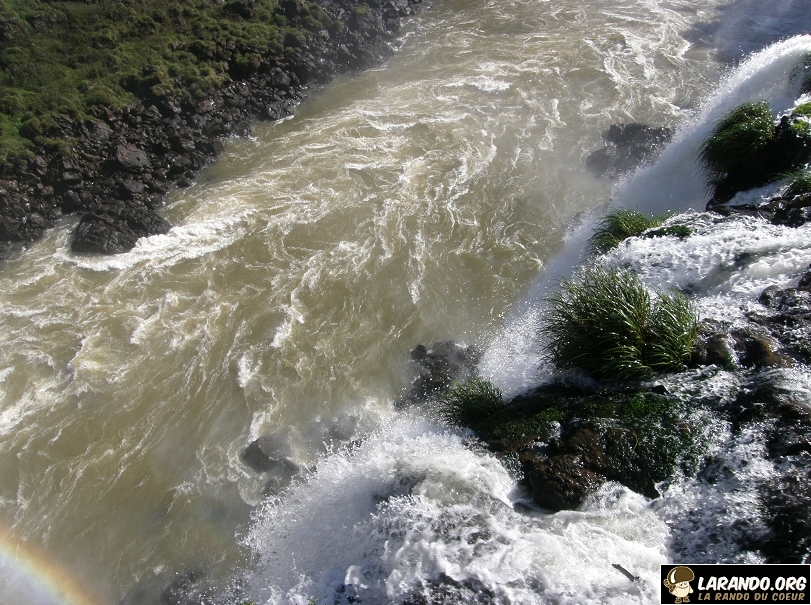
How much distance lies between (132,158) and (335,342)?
34.8 ft

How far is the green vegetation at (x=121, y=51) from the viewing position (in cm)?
1875

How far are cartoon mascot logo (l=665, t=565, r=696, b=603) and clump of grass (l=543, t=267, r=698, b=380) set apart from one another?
9.82ft

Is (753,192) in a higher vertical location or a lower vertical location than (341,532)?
higher

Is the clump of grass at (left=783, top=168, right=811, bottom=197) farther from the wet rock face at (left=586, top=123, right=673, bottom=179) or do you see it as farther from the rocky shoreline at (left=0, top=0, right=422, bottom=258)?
the rocky shoreline at (left=0, top=0, right=422, bottom=258)

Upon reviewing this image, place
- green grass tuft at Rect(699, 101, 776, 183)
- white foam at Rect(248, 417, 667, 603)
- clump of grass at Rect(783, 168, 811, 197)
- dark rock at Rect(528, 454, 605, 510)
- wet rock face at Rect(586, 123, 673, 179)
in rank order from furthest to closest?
wet rock face at Rect(586, 123, 673, 179)
green grass tuft at Rect(699, 101, 776, 183)
clump of grass at Rect(783, 168, 811, 197)
dark rock at Rect(528, 454, 605, 510)
white foam at Rect(248, 417, 667, 603)

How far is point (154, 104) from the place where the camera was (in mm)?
19578

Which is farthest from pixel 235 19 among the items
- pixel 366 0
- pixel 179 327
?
pixel 179 327

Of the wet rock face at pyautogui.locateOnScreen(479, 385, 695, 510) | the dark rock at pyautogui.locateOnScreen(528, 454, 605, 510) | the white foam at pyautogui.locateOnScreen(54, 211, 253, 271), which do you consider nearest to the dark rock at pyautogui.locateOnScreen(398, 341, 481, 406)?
the wet rock face at pyautogui.locateOnScreen(479, 385, 695, 510)

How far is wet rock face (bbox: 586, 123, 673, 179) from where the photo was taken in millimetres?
16375

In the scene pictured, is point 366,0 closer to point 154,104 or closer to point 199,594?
point 154,104

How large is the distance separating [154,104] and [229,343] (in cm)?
1191

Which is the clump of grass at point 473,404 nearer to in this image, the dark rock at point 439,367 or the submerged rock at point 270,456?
the dark rock at point 439,367

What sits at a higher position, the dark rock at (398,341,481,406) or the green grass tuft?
the green grass tuft

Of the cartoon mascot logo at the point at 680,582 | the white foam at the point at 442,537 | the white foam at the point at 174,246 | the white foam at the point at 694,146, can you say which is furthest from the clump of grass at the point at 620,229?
the white foam at the point at 174,246
